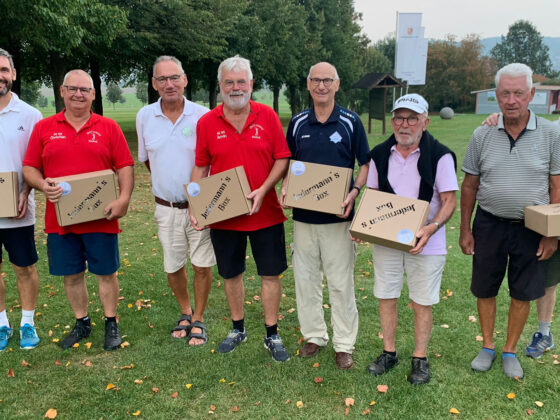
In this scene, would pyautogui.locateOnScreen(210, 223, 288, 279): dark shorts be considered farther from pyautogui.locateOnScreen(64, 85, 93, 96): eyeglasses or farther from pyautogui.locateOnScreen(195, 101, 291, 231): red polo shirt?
pyautogui.locateOnScreen(64, 85, 93, 96): eyeglasses

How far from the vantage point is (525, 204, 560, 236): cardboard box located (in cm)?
315

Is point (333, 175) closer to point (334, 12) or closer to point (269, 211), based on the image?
point (269, 211)

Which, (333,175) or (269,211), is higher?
(333,175)

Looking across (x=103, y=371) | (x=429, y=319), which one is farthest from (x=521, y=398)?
(x=103, y=371)

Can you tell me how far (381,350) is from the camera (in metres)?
4.29

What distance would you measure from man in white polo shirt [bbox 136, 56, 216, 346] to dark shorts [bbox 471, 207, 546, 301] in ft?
7.54

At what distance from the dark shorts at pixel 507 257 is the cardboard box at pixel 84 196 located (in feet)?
9.75

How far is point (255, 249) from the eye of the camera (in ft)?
13.3

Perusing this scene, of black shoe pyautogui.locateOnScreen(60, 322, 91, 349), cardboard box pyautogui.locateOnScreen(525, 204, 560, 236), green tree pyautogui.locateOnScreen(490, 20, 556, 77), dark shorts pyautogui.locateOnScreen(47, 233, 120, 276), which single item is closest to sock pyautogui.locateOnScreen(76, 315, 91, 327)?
black shoe pyautogui.locateOnScreen(60, 322, 91, 349)

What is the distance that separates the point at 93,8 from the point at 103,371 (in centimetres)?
1201

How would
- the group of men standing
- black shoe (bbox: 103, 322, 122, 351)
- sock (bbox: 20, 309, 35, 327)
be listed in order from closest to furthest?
the group of men standing
black shoe (bbox: 103, 322, 122, 351)
sock (bbox: 20, 309, 35, 327)

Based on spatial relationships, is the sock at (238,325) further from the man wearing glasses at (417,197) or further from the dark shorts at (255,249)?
the man wearing glasses at (417,197)

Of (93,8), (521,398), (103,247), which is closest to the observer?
(521,398)

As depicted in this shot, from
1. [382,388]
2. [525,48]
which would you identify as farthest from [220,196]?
[525,48]
